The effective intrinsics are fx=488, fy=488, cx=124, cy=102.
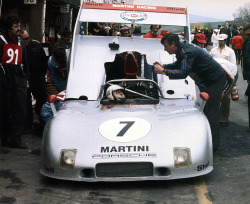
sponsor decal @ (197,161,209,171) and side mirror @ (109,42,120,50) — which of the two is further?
side mirror @ (109,42,120,50)

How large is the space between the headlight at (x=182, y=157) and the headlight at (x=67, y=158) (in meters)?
1.11

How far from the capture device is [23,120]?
25.1ft

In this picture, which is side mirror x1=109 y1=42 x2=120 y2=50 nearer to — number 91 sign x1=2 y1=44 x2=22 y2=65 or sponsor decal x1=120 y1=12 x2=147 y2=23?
sponsor decal x1=120 y1=12 x2=147 y2=23

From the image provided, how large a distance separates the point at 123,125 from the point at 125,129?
9 cm

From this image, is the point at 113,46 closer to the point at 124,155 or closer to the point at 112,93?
the point at 112,93

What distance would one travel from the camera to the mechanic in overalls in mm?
7289

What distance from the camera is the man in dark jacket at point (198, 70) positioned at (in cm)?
671

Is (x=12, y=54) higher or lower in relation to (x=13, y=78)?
higher

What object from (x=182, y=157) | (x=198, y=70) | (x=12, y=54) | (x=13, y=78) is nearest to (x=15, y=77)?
(x=13, y=78)

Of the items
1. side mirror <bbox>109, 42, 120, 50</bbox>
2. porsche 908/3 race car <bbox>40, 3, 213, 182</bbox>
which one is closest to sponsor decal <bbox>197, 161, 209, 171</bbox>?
porsche 908/3 race car <bbox>40, 3, 213, 182</bbox>

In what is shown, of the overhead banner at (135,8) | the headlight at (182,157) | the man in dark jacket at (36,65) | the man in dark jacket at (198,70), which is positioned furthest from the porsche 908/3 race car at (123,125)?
the man in dark jacket at (36,65)

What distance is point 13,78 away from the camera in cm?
740

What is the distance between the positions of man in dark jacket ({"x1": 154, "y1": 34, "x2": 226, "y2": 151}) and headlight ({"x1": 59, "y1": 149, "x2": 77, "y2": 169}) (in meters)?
1.97

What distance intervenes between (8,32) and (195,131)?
3.36 metres
